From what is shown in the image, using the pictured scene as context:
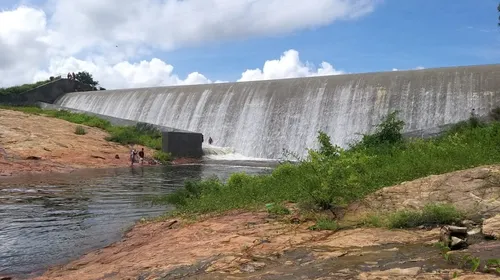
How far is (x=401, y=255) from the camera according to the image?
4.76m

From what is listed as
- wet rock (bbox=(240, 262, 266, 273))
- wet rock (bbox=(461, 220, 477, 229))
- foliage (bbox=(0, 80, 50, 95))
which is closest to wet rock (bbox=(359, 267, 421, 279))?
wet rock (bbox=(240, 262, 266, 273))

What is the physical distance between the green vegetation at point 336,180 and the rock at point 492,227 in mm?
640

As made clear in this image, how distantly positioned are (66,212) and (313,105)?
816 inches

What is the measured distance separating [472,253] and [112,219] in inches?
303

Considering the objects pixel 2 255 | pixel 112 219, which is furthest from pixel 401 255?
pixel 112 219

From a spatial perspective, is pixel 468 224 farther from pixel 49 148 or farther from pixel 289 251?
pixel 49 148

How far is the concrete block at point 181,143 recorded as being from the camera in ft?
93.1

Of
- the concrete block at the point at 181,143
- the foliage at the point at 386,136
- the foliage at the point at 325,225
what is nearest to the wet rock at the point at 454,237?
the foliage at the point at 325,225

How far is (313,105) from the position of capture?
97.3 feet

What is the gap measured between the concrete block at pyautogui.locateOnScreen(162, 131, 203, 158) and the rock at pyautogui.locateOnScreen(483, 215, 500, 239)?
24236 millimetres

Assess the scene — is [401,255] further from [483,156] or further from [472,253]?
[483,156]

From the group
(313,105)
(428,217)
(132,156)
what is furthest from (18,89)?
(428,217)

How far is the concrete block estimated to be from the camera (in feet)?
93.1

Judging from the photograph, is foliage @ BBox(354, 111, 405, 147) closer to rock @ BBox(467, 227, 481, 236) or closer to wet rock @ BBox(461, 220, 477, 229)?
wet rock @ BBox(461, 220, 477, 229)
